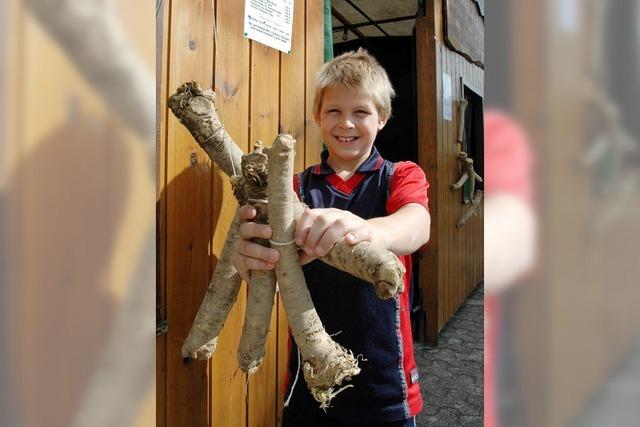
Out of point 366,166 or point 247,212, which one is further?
point 366,166

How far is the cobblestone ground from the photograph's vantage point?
271 centimetres

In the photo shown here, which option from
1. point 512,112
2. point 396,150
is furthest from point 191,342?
point 396,150

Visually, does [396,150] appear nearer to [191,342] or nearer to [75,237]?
[191,342]

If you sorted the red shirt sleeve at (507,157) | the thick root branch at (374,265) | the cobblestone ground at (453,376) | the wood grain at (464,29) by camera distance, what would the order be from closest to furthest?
1. the red shirt sleeve at (507,157)
2. the thick root branch at (374,265)
3. the cobblestone ground at (453,376)
4. the wood grain at (464,29)

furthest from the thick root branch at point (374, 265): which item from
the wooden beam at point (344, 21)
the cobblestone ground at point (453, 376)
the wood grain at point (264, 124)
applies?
the wooden beam at point (344, 21)

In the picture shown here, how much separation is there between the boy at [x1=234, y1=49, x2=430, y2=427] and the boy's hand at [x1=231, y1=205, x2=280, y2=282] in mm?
324

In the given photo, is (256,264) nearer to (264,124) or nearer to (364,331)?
(364,331)

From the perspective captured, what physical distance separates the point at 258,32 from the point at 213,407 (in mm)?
1116

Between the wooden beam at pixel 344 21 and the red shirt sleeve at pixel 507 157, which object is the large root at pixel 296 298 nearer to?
the red shirt sleeve at pixel 507 157

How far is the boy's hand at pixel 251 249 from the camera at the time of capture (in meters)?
0.92

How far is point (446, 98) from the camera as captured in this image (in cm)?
376

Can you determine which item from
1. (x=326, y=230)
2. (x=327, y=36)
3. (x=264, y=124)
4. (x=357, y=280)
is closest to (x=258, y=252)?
(x=326, y=230)

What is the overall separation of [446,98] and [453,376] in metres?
1.98

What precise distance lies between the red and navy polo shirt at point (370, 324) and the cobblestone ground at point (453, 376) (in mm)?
1555
